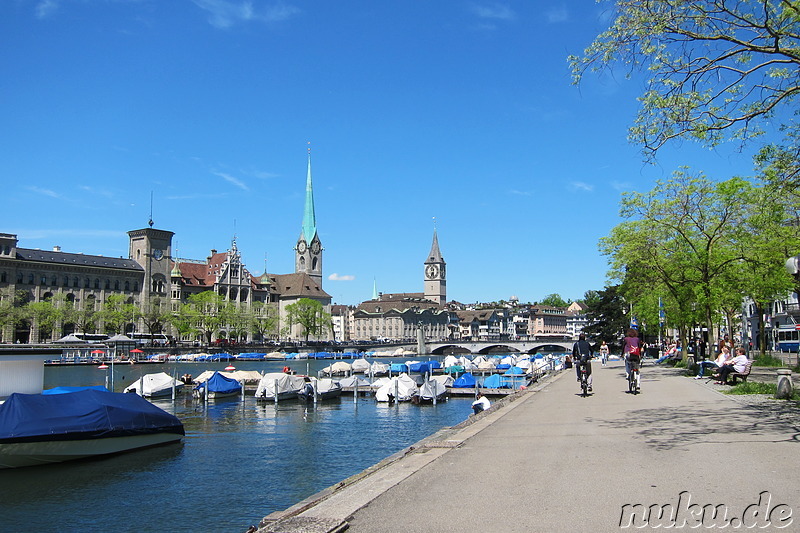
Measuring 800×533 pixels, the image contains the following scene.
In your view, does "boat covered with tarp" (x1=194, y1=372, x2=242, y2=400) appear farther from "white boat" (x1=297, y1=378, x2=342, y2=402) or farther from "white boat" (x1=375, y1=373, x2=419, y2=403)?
"white boat" (x1=375, y1=373, x2=419, y2=403)

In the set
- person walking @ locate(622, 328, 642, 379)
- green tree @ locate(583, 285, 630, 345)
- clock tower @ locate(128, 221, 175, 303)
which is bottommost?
person walking @ locate(622, 328, 642, 379)

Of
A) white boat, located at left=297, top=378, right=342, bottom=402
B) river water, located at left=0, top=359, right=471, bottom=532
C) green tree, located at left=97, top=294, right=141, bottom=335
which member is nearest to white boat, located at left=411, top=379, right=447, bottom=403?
river water, located at left=0, top=359, right=471, bottom=532

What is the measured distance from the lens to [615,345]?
359 ft

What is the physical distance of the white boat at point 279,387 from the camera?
170 feet

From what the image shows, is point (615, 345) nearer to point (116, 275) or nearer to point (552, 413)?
point (552, 413)

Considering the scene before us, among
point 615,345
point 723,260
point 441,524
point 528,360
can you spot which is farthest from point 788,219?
point 615,345

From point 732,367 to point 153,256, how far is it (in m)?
148

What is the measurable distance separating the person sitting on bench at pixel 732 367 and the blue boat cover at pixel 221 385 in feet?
124

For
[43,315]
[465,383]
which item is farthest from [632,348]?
[43,315]

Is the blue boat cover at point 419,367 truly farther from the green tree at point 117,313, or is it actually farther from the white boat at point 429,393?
the green tree at point 117,313

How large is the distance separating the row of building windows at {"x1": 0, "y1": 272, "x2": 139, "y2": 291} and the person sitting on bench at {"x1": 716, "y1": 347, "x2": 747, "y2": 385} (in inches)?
5333

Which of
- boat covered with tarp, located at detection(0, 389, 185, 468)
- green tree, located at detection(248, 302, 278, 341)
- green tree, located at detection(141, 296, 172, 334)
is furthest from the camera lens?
green tree, located at detection(248, 302, 278, 341)

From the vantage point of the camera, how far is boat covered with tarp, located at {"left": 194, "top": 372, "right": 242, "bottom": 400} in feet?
177

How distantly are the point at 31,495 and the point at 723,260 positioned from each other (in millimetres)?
34323
